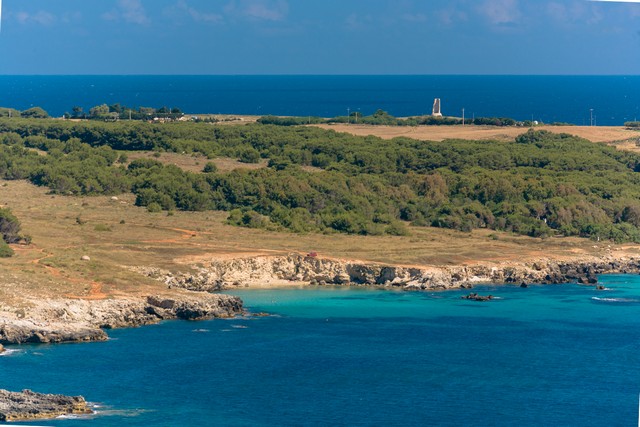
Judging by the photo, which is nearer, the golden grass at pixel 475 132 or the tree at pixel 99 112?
the golden grass at pixel 475 132

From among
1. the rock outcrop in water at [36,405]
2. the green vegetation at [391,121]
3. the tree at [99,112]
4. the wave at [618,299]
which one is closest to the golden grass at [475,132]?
the green vegetation at [391,121]

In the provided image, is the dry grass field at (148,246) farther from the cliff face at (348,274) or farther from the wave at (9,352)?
the wave at (9,352)

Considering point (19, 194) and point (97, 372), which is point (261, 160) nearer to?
point (19, 194)

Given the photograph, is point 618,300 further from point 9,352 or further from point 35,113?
point 35,113

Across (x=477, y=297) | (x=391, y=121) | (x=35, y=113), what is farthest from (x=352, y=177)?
(x=35, y=113)

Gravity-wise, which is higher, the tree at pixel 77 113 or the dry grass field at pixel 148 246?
the tree at pixel 77 113

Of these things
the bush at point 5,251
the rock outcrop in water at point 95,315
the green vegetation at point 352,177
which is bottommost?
the rock outcrop in water at point 95,315

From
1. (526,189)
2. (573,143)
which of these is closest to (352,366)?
(526,189)
